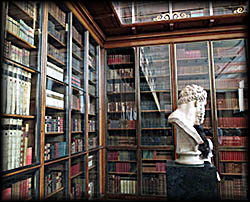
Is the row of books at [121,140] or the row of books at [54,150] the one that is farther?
the row of books at [121,140]

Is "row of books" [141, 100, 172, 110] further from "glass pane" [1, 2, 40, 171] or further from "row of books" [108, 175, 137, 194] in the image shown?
"glass pane" [1, 2, 40, 171]

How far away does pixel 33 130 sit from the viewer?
1.80 m

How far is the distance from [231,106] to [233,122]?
0.78 feet

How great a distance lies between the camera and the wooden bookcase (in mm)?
1538

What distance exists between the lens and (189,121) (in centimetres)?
213

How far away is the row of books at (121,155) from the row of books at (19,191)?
77.0 inches

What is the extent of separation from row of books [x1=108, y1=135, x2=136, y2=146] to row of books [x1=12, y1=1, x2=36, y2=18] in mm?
2253

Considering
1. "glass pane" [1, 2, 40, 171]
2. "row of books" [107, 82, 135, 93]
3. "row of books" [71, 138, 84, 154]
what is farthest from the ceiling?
"row of books" [71, 138, 84, 154]

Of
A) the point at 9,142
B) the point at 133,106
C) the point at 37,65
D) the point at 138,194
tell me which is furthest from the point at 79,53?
the point at 138,194

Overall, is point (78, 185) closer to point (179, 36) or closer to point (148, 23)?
point (148, 23)

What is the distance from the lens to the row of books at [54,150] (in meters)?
1.97

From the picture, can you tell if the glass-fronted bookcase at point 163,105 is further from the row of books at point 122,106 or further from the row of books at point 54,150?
the row of books at point 54,150

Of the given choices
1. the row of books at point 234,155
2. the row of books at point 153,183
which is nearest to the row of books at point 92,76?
the row of books at point 153,183

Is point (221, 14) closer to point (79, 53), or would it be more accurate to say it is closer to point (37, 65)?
point (79, 53)
